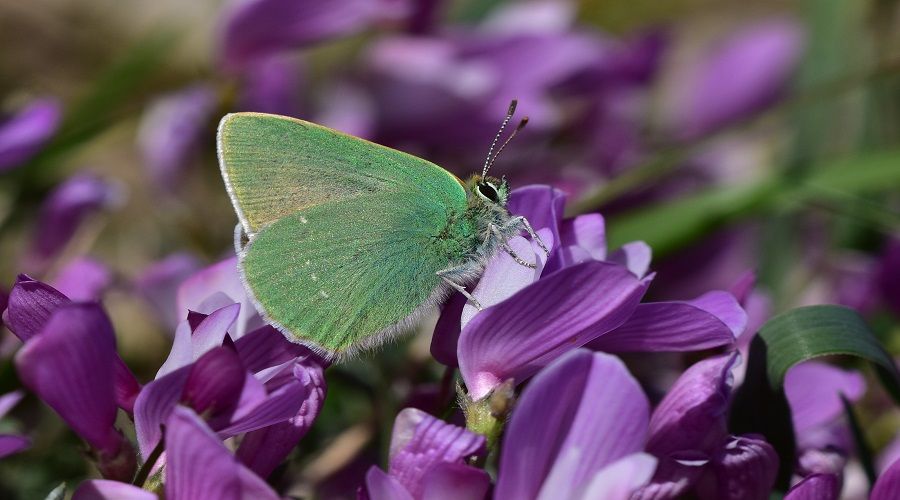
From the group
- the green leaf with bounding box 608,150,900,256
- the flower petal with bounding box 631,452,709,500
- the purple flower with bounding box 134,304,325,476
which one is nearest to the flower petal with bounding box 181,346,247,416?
the purple flower with bounding box 134,304,325,476

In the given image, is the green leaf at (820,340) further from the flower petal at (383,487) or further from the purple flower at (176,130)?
the purple flower at (176,130)

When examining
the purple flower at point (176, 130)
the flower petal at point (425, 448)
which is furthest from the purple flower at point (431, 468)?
the purple flower at point (176, 130)

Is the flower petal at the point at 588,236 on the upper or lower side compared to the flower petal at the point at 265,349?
upper

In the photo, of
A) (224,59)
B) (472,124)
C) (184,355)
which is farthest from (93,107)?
(184,355)

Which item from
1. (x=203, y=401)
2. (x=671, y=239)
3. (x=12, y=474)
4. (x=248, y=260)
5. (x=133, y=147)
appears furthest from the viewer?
(x=133, y=147)

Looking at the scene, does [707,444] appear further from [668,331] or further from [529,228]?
[529,228]

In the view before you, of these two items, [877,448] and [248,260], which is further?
[877,448]

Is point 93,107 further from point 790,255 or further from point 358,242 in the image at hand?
point 790,255

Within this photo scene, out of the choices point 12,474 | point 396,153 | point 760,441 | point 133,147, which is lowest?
point 133,147
